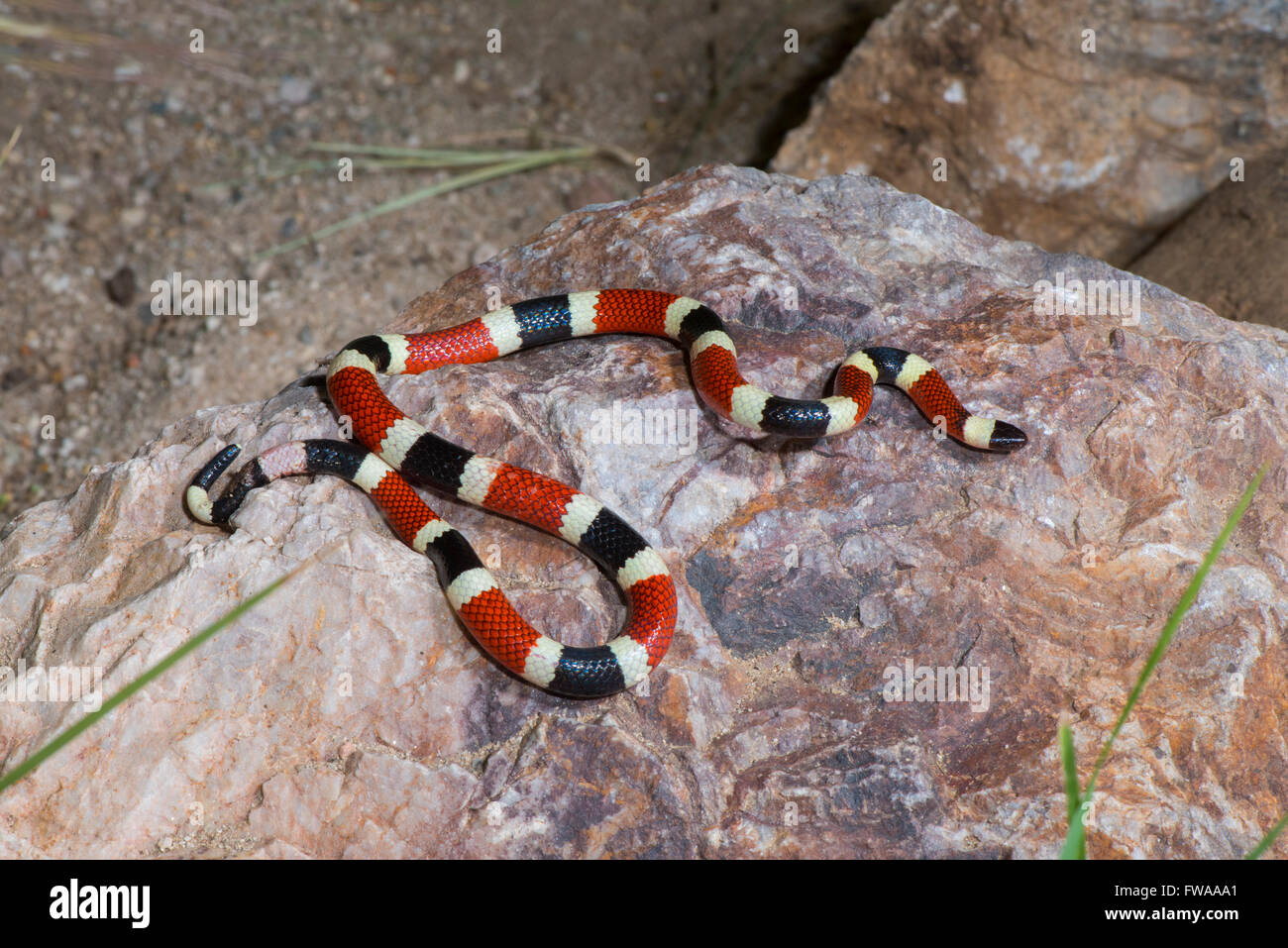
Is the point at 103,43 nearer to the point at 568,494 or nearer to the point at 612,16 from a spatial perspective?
the point at 612,16

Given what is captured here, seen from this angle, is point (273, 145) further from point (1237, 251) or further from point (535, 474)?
point (1237, 251)

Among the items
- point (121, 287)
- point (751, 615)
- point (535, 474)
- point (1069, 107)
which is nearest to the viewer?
point (751, 615)

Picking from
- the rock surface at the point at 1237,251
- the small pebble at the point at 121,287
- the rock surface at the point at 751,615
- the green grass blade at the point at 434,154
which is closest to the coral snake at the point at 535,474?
→ the rock surface at the point at 751,615

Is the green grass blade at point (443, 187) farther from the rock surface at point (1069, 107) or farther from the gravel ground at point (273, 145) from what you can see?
the rock surface at point (1069, 107)

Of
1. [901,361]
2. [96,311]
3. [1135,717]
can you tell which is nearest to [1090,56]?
[901,361]

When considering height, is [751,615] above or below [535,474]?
below

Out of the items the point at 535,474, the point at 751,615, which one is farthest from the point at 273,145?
the point at 751,615

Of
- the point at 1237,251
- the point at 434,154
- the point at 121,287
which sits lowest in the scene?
the point at 121,287
